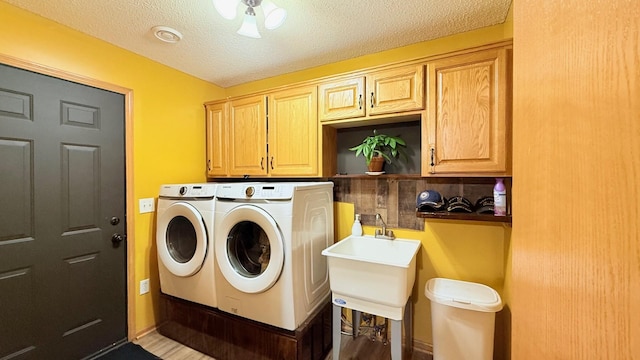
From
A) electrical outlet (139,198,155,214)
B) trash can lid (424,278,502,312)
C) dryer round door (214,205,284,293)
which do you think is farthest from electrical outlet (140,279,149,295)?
trash can lid (424,278,502,312)

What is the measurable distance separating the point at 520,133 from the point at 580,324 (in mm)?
385

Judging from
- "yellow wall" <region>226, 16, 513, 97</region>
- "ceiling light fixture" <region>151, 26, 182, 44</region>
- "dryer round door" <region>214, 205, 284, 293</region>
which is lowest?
"dryer round door" <region>214, 205, 284, 293</region>

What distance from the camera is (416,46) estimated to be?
1952 millimetres

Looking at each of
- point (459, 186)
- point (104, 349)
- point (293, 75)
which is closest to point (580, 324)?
point (459, 186)

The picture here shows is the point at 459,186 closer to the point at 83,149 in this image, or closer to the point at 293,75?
the point at 293,75

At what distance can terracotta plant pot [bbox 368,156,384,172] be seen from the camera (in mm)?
1929

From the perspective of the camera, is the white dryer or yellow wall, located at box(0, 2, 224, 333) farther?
the white dryer

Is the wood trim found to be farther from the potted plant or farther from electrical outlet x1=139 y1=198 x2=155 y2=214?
electrical outlet x1=139 y1=198 x2=155 y2=214

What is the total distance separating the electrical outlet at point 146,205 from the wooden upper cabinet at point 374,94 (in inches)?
65.4

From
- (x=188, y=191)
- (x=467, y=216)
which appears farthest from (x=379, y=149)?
(x=188, y=191)

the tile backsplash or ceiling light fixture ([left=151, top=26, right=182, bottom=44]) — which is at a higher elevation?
ceiling light fixture ([left=151, top=26, right=182, bottom=44])

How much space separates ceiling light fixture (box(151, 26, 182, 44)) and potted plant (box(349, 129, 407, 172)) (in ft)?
5.20

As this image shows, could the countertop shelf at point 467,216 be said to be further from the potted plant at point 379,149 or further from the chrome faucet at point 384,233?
the potted plant at point 379,149

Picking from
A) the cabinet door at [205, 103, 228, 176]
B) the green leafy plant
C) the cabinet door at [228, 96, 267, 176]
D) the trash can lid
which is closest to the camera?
the trash can lid
